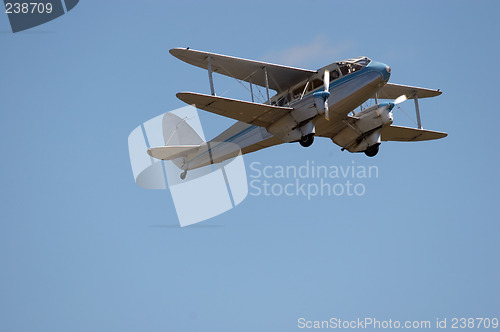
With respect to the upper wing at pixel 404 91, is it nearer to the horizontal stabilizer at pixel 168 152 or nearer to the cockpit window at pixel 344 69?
the cockpit window at pixel 344 69

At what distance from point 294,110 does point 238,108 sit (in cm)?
250

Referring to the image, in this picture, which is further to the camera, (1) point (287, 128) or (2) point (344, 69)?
(2) point (344, 69)

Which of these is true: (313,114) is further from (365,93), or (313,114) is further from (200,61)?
(200,61)

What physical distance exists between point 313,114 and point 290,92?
8.28 ft

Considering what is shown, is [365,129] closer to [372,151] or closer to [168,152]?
[372,151]

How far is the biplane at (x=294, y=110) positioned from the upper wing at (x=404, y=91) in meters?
1.49

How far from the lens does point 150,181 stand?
38.1 metres

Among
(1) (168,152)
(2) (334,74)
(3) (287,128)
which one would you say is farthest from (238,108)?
(1) (168,152)

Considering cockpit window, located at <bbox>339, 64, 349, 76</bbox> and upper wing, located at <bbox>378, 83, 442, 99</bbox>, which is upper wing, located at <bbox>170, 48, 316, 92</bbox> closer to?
cockpit window, located at <bbox>339, 64, 349, 76</bbox>

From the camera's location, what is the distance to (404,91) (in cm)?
4091

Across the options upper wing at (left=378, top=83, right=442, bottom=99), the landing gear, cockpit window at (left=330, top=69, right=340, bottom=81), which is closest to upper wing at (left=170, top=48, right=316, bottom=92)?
cockpit window at (left=330, top=69, right=340, bottom=81)

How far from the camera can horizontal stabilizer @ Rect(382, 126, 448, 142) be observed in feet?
128

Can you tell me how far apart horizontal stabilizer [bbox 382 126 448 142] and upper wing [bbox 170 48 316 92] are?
5610 millimetres

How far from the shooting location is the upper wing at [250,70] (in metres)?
34.1
